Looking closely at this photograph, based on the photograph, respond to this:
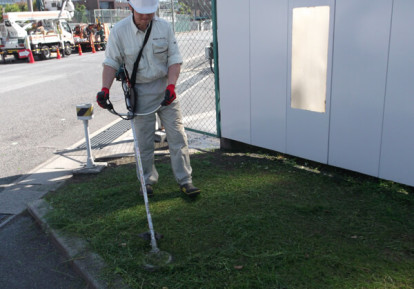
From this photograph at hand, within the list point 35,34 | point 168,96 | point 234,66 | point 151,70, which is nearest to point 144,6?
point 151,70

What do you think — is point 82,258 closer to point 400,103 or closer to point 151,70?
point 151,70

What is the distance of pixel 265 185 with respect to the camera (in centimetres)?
418

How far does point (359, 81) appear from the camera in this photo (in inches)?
149

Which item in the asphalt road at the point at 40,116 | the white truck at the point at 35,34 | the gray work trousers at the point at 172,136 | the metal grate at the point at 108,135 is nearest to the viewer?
the gray work trousers at the point at 172,136

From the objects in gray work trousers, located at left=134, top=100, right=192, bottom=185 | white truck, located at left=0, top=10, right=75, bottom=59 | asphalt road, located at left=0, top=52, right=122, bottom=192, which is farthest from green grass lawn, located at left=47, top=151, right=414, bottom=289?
white truck, located at left=0, top=10, right=75, bottom=59

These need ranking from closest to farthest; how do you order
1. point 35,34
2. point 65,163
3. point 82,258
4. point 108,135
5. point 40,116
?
point 82,258 < point 65,163 < point 108,135 < point 40,116 < point 35,34

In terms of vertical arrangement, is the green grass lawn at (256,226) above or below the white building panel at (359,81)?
below

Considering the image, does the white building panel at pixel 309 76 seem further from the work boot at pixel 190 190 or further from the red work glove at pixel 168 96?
the red work glove at pixel 168 96

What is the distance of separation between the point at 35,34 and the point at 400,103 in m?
22.6

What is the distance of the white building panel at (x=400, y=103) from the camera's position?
3.37 metres

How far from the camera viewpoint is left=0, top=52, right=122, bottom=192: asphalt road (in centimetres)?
612

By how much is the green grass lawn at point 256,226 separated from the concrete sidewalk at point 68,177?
0.12 meters

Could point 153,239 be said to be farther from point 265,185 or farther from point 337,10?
point 337,10

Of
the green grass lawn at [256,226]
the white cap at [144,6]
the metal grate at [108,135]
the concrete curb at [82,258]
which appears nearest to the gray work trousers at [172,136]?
the green grass lawn at [256,226]
